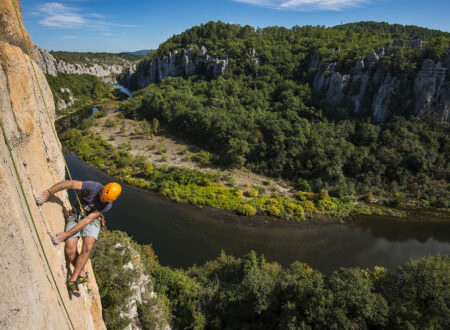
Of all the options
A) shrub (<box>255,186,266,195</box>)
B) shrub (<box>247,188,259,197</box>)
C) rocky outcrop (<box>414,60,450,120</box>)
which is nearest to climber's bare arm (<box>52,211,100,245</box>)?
shrub (<box>247,188,259,197</box>)

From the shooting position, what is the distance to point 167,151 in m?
39.5

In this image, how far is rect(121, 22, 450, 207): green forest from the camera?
30.9 meters

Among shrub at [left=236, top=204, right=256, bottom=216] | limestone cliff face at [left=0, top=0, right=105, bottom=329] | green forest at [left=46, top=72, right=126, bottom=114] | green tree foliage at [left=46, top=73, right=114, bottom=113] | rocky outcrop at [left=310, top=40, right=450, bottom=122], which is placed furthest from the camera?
green tree foliage at [left=46, top=73, right=114, bottom=113]

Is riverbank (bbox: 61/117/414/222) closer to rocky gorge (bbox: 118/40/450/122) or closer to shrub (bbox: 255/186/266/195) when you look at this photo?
shrub (bbox: 255/186/266/195)

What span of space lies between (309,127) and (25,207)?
3788 cm

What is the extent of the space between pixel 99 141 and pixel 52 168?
4170 centimetres

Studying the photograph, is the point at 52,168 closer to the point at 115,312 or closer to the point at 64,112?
the point at 115,312

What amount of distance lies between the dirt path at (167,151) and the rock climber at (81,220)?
25348 mm

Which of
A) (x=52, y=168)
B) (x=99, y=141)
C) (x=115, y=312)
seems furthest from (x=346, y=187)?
(x=99, y=141)

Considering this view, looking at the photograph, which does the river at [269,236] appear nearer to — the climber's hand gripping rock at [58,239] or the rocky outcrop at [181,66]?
the climber's hand gripping rock at [58,239]

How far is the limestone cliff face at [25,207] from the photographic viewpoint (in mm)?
2854

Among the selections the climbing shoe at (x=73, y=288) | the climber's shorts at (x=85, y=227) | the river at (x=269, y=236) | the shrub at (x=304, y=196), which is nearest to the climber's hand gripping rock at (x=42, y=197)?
the climber's shorts at (x=85, y=227)

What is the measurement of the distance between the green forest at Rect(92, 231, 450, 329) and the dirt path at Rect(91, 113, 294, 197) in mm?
17421

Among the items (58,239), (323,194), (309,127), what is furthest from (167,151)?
(58,239)
